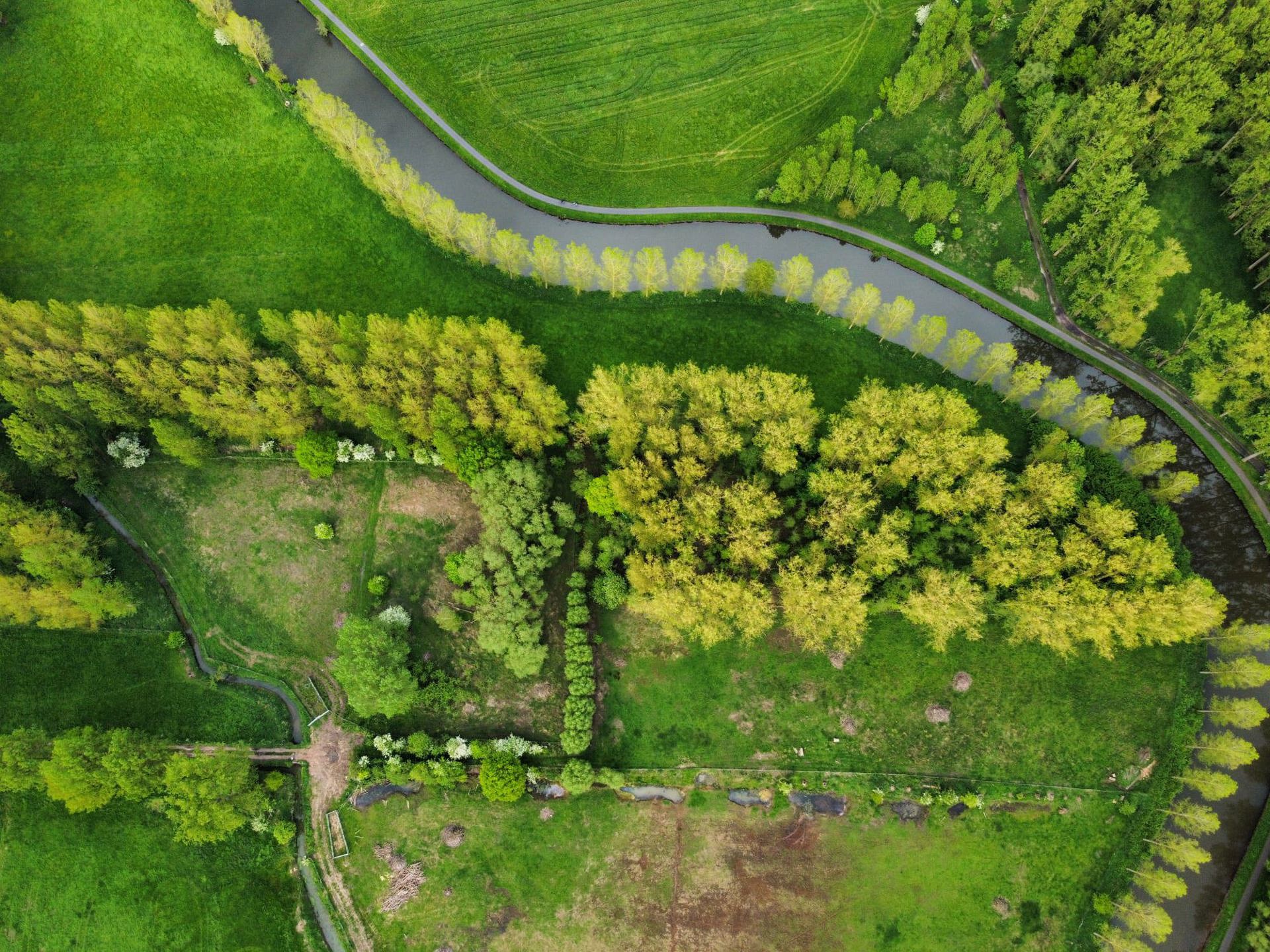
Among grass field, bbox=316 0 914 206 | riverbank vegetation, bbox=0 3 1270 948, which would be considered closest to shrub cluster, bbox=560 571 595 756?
riverbank vegetation, bbox=0 3 1270 948

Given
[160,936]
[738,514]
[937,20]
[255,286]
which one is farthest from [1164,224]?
[160,936]

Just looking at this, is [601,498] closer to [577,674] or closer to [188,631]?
[577,674]

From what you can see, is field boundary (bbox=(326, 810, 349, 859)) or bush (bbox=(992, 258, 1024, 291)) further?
bush (bbox=(992, 258, 1024, 291))

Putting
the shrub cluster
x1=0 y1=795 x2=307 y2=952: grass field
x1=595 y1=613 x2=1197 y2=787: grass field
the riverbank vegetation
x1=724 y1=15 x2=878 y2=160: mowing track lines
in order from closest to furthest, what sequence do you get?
the riverbank vegetation, the shrub cluster, x1=595 y1=613 x2=1197 y2=787: grass field, x1=0 y1=795 x2=307 y2=952: grass field, x1=724 y1=15 x2=878 y2=160: mowing track lines

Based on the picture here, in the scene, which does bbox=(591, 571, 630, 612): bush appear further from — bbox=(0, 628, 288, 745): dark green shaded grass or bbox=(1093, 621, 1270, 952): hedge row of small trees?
bbox=(1093, 621, 1270, 952): hedge row of small trees

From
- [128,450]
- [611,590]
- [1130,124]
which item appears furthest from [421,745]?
[1130,124]

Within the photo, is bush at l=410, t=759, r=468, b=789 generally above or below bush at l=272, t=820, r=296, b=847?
above

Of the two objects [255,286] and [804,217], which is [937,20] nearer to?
[804,217]

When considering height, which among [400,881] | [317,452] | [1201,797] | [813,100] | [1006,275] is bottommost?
[400,881]
